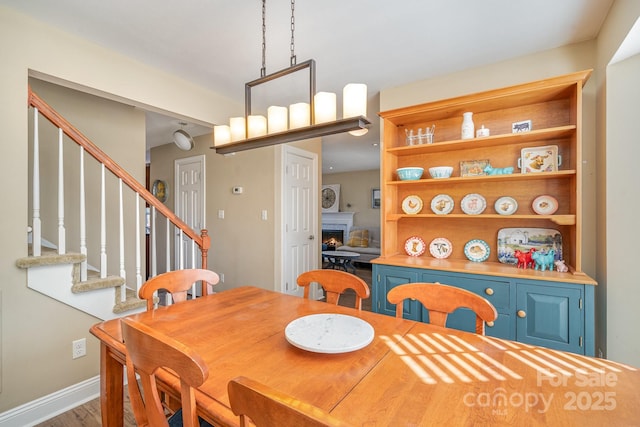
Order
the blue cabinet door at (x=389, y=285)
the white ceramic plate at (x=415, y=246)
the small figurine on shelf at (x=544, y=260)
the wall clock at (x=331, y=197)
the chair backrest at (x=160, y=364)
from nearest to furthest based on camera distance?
the chair backrest at (x=160, y=364), the small figurine on shelf at (x=544, y=260), the blue cabinet door at (x=389, y=285), the white ceramic plate at (x=415, y=246), the wall clock at (x=331, y=197)

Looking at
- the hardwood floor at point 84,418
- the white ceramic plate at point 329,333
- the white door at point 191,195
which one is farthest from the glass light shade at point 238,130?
the white door at point 191,195

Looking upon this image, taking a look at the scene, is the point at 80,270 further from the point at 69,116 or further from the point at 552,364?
the point at 552,364

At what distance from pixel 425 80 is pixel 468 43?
0.60m

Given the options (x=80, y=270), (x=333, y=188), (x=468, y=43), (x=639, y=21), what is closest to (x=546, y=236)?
(x=639, y=21)

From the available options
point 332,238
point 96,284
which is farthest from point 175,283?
point 332,238

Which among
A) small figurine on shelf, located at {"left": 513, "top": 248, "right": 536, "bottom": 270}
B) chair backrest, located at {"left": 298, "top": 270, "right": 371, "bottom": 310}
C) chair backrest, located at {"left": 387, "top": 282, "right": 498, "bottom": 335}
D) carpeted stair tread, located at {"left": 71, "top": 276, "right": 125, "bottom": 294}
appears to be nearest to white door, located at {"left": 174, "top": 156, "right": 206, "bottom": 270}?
carpeted stair tread, located at {"left": 71, "top": 276, "right": 125, "bottom": 294}

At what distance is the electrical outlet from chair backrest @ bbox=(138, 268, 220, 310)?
2.87ft

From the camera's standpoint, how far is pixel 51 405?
1.87 meters

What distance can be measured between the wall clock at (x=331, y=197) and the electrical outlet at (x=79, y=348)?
635 centimetres

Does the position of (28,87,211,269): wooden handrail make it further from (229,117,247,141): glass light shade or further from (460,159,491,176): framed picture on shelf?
(460,159,491,176): framed picture on shelf

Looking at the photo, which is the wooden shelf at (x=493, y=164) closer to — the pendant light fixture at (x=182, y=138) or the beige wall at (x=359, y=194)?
the pendant light fixture at (x=182, y=138)

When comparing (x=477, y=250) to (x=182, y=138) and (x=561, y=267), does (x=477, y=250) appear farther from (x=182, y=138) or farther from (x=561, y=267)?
(x=182, y=138)

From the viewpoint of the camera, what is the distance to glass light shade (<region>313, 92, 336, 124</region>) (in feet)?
4.73

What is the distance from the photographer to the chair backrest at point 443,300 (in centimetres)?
129
